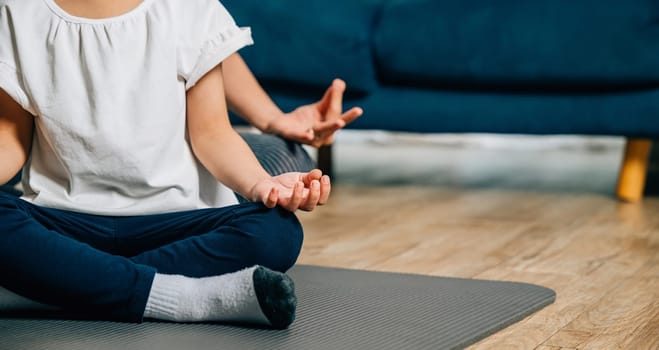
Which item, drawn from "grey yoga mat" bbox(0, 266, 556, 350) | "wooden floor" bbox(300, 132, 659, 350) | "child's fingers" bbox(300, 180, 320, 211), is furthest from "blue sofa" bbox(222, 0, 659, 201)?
"child's fingers" bbox(300, 180, 320, 211)

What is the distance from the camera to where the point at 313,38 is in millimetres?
2100

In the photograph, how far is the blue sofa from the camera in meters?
1.94

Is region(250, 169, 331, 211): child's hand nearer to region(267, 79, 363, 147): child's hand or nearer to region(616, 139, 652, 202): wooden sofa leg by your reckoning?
region(267, 79, 363, 147): child's hand

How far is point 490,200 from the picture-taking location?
83.5 inches

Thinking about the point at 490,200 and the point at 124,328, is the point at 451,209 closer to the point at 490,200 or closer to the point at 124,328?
the point at 490,200

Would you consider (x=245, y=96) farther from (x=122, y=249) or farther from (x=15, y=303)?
(x=15, y=303)

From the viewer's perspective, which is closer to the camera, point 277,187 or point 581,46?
point 277,187

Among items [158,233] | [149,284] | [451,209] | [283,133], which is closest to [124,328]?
[149,284]

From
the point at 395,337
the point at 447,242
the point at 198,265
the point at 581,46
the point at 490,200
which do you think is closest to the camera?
the point at 395,337

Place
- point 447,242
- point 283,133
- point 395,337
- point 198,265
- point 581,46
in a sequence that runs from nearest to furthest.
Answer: point 395,337
point 198,265
point 283,133
point 447,242
point 581,46

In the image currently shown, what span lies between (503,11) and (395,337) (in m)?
1.16

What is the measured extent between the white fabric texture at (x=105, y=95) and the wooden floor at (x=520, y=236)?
1.20ft

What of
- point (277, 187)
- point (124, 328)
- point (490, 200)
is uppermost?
point (277, 187)

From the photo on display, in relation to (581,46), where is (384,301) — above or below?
below
